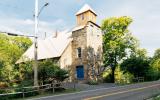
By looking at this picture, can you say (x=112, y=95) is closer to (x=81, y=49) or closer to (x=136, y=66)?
(x=81, y=49)

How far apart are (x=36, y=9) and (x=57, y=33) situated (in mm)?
22985

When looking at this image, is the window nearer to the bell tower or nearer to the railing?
the bell tower

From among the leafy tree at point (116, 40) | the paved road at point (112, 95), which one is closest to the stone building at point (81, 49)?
the leafy tree at point (116, 40)

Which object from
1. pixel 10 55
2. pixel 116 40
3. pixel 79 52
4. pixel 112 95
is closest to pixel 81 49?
pixel 79 52

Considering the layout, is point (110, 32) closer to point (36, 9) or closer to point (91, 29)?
point (91, 29)

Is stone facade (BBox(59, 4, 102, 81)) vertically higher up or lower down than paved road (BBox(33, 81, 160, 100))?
higher up

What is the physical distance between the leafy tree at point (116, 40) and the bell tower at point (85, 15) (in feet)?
35.3

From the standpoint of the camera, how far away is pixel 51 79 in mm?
27438

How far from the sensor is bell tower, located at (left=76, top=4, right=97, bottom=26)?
141 feet

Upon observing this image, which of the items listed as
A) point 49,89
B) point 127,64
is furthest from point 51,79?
point 127,64

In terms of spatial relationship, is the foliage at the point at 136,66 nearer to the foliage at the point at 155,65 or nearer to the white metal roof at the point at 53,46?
the foliage at the point at 155,65

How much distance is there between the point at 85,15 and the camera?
43344 millimetres

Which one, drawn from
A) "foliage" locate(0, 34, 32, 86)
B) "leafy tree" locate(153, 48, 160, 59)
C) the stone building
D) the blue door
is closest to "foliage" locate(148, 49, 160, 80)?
"leafy tree" locate(153, 48, 160, 59)

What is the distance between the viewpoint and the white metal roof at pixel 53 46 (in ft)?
136
